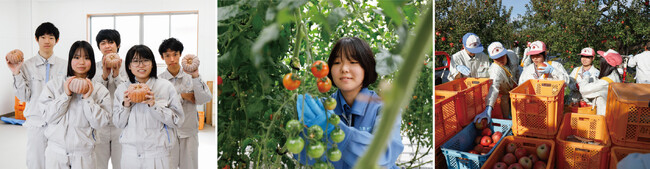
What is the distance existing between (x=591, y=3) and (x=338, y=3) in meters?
1.47

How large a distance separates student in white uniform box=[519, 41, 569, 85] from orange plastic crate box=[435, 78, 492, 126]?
0.80 ft

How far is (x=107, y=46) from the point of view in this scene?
3090 millimetres

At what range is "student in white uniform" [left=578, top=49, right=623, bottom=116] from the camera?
2305mm

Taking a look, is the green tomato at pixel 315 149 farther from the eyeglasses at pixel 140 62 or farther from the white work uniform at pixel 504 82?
the eyeglasses at pixel 140 62

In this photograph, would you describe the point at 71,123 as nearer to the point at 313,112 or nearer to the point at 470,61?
the point at 313,112

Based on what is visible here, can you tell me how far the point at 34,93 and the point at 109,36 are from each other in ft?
2.31

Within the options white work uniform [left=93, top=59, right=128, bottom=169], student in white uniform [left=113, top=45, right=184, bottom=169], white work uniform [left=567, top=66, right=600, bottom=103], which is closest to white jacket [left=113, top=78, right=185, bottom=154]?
student in white uniform [left=113, top=45, right=184, bottom=169]

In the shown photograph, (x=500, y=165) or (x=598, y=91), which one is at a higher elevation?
(x=598, y=91)

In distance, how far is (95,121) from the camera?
297cm

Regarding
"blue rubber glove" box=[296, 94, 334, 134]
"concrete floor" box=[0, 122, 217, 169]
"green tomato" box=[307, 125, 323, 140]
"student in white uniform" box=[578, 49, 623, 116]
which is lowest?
"concrete floor" box=[0, 122, 217, 169]

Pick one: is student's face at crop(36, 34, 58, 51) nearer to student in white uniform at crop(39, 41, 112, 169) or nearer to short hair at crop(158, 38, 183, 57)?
student in white uniform at crop(39, 41, 112, 169)

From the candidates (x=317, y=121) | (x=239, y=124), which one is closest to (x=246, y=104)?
(x=239, y=124)

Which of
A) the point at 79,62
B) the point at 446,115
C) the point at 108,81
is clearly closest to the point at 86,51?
the point at 79,62

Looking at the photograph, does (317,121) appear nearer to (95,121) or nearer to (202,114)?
(202,114)
